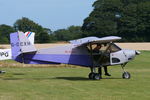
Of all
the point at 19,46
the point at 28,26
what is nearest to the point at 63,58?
the point at 19,46

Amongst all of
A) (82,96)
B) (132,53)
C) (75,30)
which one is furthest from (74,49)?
(75,30)

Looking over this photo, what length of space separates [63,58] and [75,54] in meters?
0.62

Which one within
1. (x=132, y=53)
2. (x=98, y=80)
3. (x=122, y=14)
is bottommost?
(x=98, y=80)

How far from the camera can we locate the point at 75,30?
541ft

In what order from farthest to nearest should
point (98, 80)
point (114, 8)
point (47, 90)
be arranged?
point (114, 8), point (98, 80), point (47, 90)

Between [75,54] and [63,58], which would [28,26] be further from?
[63,58]

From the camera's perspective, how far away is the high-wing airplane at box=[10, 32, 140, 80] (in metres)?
17.4

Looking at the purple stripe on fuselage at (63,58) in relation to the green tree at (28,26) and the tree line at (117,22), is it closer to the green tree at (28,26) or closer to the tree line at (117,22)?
the tree line at (117,22)

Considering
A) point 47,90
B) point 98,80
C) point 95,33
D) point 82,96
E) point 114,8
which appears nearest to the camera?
point 82,96

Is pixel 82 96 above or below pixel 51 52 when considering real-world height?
below

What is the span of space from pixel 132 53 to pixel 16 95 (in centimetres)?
781

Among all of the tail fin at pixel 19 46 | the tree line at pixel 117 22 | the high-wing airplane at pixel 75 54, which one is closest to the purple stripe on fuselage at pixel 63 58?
the high-wing airplane at pixel 75 54

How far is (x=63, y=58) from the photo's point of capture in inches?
697

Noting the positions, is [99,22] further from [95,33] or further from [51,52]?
[51,52]
